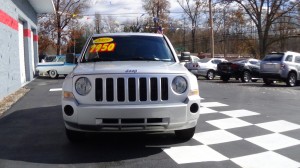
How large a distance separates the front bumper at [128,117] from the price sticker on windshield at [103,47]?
160cm

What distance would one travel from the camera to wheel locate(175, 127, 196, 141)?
5650mm

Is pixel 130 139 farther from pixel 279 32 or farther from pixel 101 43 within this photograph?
pixel 279 32

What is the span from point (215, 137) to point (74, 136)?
2.22m

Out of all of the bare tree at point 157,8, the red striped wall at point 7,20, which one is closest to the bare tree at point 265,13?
the bare tree at point 157,8

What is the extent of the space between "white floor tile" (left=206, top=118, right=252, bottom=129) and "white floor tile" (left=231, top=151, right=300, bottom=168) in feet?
5.84

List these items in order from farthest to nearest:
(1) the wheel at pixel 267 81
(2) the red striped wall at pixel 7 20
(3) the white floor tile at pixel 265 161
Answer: (1) the wheel at pixel 267 81, (2) the red striped wall at pixel 7 20, (3) the white floor tile at pixel 265 161

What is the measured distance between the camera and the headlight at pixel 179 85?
5.10m

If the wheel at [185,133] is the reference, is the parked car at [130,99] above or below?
above

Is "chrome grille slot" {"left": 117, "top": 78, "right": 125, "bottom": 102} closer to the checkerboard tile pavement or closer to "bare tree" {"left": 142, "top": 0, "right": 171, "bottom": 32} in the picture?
the checkerboard tile pavement

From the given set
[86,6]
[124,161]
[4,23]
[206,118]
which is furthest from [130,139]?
[86,6]

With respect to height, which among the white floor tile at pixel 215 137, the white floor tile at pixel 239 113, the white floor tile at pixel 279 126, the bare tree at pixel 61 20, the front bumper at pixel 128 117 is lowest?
the white floor tile at pixel 215 137

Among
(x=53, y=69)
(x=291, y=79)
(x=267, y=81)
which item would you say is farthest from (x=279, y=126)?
(x=53, y=69)

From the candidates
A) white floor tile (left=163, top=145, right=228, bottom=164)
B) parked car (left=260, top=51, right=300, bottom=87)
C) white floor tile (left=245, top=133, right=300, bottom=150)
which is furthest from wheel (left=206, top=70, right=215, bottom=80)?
white floor tile (left=163, top=145, right=228, bottom=164)

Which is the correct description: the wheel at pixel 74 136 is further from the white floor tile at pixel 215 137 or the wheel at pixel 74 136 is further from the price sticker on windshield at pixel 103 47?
the white floor tile at pixel 215 137
